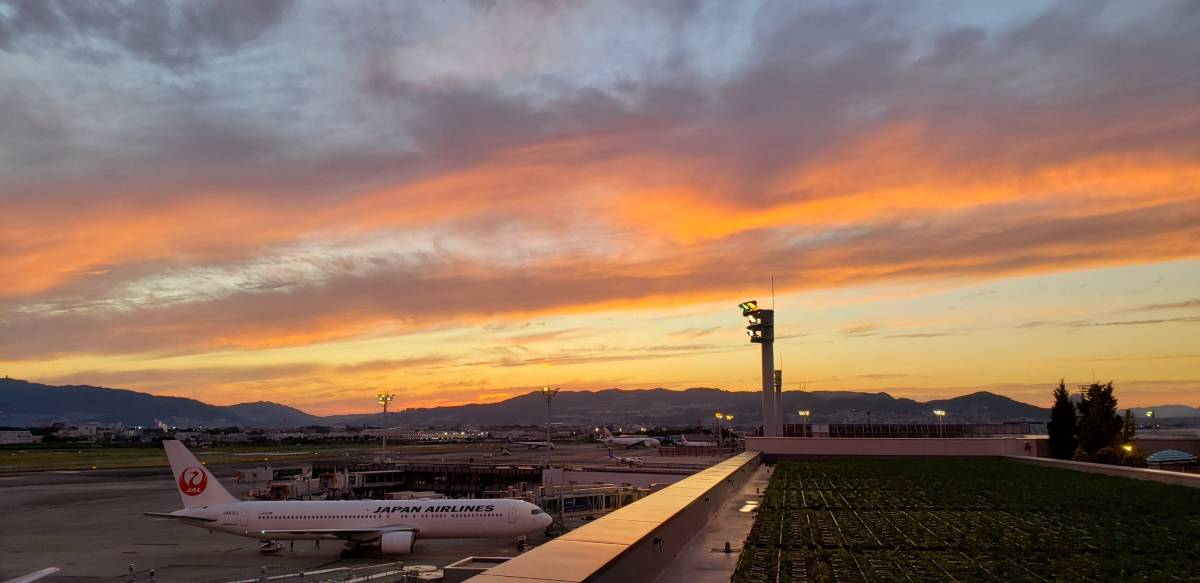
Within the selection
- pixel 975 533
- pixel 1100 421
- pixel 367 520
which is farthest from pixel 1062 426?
pixel 367 520

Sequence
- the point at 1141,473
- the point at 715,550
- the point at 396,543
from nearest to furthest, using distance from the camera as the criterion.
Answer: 1. the point at 715,550
2. the point at 1141,473
3. the point at 396,543

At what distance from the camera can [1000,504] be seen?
30.3 metres

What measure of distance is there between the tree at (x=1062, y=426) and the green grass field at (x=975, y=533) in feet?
127

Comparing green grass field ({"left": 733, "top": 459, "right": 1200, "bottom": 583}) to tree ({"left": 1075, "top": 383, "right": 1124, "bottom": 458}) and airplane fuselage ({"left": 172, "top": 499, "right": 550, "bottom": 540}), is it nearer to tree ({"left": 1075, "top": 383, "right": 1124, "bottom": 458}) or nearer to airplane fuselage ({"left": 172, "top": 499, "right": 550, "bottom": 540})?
airplane fuselage ({"left": 172, "top": 499, "right": 550, "bottom": 540})

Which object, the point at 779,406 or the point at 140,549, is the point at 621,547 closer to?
the point at 140,549

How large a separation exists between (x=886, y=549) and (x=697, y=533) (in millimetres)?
5054

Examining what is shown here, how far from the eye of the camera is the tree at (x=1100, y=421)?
63.6m

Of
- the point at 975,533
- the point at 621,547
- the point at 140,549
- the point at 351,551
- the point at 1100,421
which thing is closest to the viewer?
the point at 621,547

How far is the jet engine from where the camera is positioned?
163 ft

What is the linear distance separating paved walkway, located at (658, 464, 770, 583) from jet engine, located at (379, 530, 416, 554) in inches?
1075

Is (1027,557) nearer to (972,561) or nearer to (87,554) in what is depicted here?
(972,561)

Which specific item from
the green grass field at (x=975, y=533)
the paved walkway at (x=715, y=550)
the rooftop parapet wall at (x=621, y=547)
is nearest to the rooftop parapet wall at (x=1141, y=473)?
the green grass field at (x=975, y=533)

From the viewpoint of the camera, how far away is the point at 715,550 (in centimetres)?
1889

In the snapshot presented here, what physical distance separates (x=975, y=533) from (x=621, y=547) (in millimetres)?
14641
